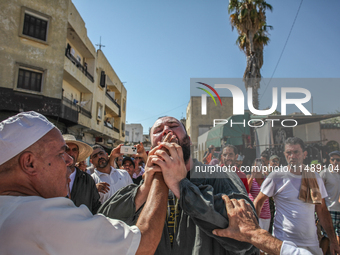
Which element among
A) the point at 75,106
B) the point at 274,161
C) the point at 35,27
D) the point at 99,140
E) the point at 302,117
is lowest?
the point at 274,161

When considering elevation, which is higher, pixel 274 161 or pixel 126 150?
pixel 126 150

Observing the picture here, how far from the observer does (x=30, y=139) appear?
1.28 meters

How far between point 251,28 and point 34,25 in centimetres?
1246

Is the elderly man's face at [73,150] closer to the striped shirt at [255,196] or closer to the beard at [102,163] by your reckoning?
the beard at [102,163]

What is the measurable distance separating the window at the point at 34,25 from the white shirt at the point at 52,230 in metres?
15.5

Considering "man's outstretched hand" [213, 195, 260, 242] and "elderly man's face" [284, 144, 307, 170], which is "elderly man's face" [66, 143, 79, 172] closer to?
"man's outstretched hand" [213, 195, 260, 242]

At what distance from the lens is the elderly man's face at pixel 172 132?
199 cm

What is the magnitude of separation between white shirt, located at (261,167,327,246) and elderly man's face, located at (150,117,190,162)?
2268 mm

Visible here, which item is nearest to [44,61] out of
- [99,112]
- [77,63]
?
[77,63]

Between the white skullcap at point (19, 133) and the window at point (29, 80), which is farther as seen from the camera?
the window at point (29, 80)

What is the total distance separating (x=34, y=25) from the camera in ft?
45.9

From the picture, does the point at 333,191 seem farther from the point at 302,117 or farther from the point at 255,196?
the point at 302,117

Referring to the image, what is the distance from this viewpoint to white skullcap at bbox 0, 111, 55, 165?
123cm

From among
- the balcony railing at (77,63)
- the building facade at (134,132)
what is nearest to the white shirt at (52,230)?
the balcony railing at (77,63)
